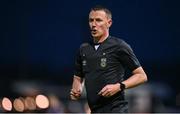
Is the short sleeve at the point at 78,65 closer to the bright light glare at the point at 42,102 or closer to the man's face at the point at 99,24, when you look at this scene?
the man's face at the point at 99,24

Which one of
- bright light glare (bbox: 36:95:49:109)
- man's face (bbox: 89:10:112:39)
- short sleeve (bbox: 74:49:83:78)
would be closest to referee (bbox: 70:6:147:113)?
man's face (bbox: 89:10:112:39)

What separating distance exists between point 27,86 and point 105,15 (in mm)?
16297

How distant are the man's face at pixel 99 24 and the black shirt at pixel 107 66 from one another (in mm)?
100

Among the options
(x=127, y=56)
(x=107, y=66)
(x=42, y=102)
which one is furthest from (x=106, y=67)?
(x=42, y=102)

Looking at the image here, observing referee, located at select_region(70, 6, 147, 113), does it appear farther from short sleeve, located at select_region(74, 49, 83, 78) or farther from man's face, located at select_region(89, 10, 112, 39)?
short sleeve, located at select_region(74, 49, 83, 78)

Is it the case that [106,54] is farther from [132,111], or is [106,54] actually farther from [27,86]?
[27,86]

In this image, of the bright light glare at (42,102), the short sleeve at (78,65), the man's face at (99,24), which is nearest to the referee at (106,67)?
the man's face at (99,24)

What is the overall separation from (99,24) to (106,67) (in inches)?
17.2

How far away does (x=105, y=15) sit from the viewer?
6.63m

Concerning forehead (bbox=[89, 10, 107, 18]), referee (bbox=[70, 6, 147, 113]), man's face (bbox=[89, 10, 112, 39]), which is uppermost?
forehead (bbox=[89, 10, 107, 18])

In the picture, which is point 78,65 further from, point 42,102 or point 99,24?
point 42,102

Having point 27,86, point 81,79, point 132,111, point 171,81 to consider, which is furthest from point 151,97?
point 171,81

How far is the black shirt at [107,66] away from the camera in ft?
21.5

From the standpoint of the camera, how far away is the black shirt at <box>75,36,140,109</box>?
6.54 metres
